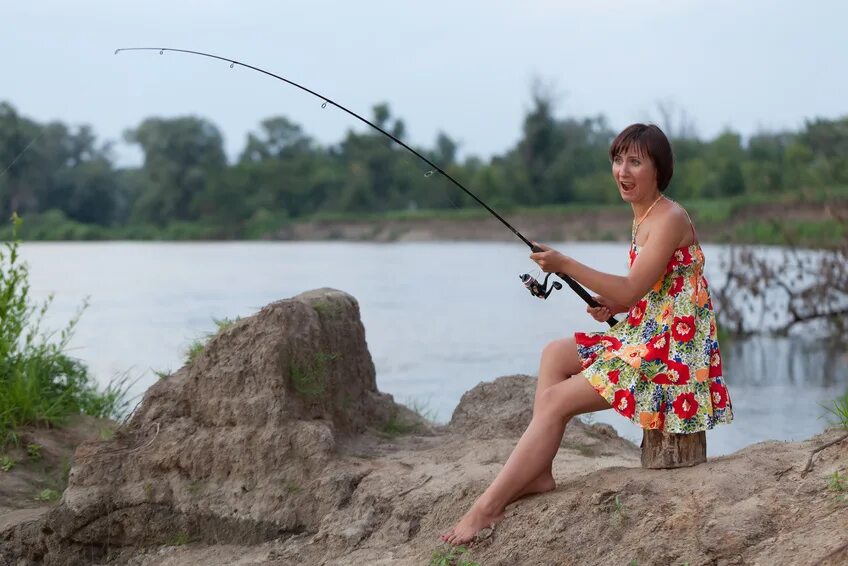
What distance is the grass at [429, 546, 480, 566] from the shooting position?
405 cm

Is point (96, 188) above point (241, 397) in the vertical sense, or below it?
above

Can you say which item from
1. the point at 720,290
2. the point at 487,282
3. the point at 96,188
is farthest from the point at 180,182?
the point at 720,290

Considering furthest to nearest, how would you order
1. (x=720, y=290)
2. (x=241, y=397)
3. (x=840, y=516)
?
(x=720, y=290)
(x=241, y=397)
(x=840, y=516)

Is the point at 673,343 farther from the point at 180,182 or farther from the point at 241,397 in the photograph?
the point at 180,182

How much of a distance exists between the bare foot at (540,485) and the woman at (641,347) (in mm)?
50

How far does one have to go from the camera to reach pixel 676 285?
13.0ft

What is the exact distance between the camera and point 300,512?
4.80 meters

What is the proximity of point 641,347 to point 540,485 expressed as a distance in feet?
2.31

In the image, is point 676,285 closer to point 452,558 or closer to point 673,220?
point 673,220

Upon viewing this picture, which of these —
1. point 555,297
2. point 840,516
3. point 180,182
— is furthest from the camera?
point 180,182

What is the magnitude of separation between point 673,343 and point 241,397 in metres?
2.18

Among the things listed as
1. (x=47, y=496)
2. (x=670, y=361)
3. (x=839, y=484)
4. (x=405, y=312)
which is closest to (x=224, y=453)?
(x=47, y=496)

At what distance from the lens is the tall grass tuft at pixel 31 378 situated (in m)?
6.63

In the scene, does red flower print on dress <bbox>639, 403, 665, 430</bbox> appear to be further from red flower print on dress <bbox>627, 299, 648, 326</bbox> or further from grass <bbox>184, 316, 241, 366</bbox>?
grass <bbox>184, 316, 241, 366</bbox>
